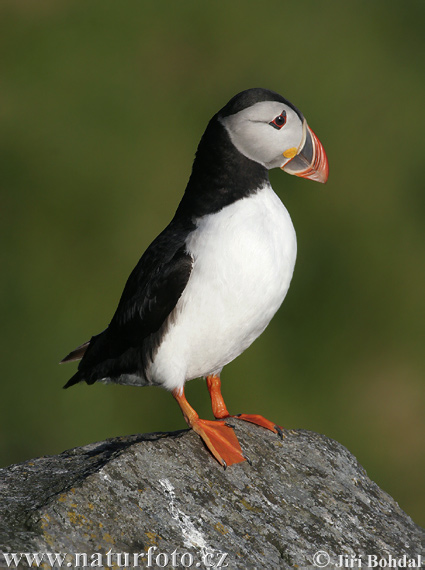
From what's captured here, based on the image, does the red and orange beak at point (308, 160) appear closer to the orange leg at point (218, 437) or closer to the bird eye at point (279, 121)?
the bird eye at point (279, 121)

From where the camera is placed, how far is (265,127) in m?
4.78

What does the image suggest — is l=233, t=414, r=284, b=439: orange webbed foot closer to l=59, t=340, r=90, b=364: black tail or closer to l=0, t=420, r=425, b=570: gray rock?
l=0, t=420, r=425, b=570: gray rock

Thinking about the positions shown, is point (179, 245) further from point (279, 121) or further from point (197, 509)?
point (197, 509)

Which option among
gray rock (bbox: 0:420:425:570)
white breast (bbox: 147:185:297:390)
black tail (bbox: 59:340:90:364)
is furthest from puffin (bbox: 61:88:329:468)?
black tail (bbox: 59:340:90:364)

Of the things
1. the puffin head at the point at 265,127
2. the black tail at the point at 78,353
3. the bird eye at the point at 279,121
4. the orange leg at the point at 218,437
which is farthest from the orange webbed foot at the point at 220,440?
the bird eye at the point at 279,121

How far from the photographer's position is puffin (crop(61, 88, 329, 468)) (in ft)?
15.0

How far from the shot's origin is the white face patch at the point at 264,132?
15.6 feet

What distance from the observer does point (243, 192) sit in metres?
4.78

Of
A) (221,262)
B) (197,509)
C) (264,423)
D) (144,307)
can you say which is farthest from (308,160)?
(197,509)

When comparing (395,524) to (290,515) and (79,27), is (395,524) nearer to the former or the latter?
(290,515)

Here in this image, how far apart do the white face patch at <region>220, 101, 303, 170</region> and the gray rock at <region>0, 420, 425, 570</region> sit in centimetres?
158

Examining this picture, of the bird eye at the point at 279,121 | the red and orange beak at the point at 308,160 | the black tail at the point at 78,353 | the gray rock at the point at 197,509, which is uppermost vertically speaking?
the bird eye at the point at 279,121

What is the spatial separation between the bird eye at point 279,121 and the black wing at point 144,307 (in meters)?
0.76

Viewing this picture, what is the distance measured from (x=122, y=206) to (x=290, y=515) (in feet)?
31.7
